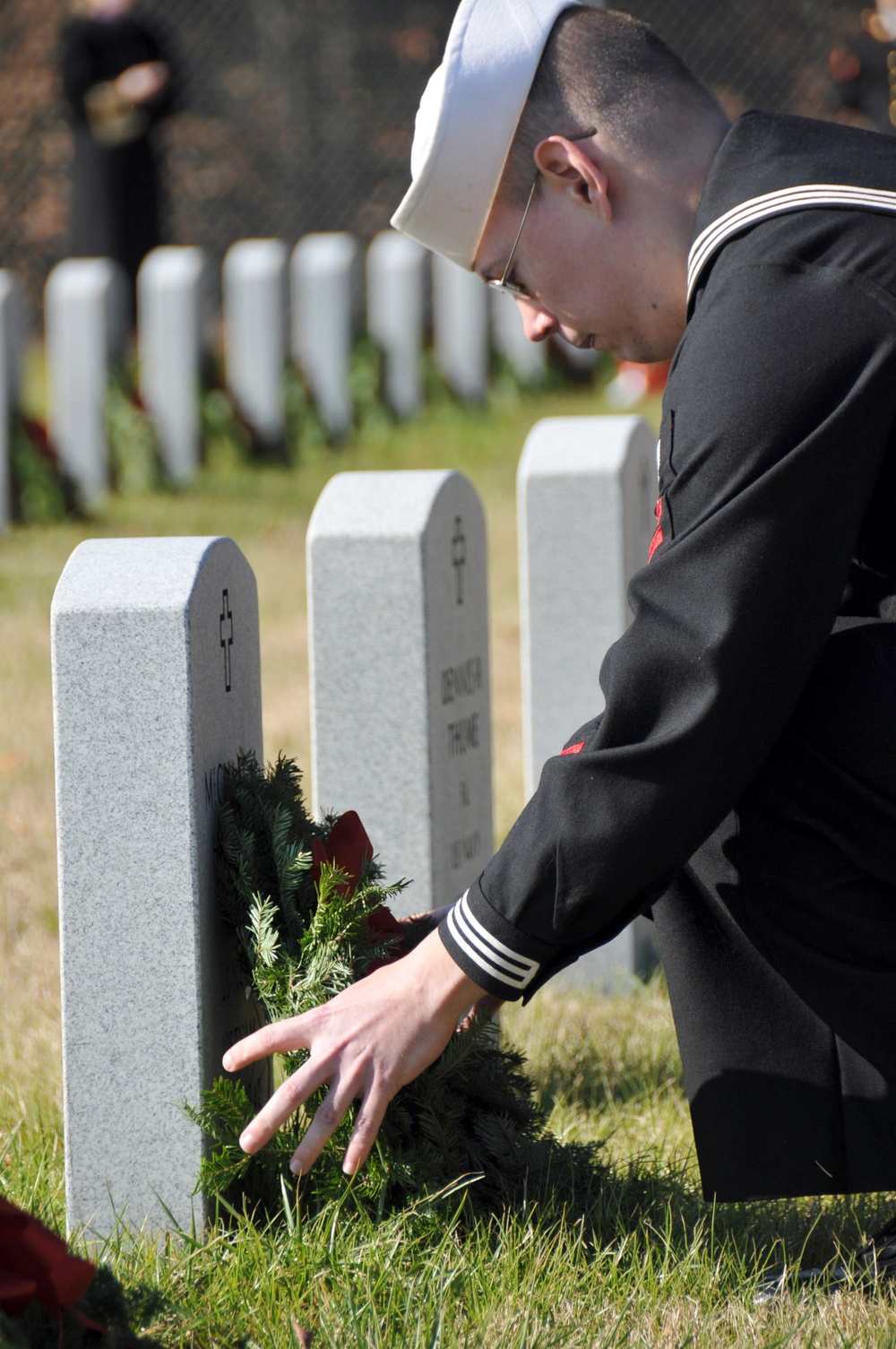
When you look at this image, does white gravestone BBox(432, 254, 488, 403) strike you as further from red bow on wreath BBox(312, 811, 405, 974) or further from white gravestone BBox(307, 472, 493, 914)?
red bow on wreath BBox(312, 811, 405, 974)

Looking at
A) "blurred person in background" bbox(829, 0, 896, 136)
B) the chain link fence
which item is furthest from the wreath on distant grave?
the chain link fence

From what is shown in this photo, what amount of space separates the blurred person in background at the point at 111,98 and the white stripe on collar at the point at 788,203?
8.81 metres

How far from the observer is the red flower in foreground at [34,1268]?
158 cm

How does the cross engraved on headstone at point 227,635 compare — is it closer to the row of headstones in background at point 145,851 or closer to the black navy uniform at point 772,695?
the row of headstones in background at point 145,851

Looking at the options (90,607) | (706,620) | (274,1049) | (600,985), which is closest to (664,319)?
(706,620)

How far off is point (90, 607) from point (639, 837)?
2.66ft

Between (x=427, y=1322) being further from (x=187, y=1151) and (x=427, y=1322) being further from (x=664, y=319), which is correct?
(x=664, y=319)

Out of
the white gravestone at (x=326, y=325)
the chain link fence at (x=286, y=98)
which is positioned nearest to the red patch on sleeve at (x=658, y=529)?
the white gravestone at (x=326, y=325)

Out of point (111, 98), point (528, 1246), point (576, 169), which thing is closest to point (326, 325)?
point (111, 98)

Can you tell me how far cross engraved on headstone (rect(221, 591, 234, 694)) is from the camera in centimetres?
222

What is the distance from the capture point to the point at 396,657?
9.61 feet

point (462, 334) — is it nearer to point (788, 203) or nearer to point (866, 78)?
point (866, 78)

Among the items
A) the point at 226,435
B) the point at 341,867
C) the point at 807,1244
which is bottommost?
the point at 807,1244

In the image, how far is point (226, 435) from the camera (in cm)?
880
